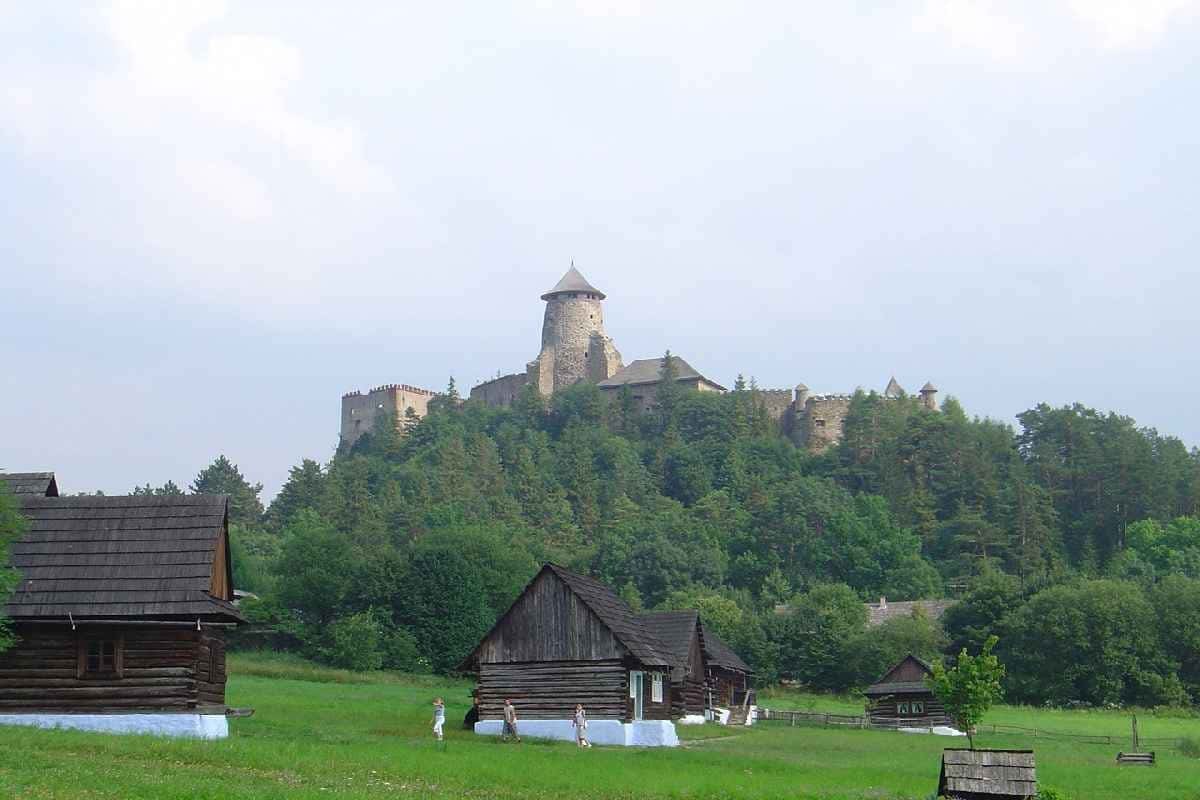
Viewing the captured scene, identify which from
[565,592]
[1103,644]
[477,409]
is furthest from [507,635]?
[477,409]

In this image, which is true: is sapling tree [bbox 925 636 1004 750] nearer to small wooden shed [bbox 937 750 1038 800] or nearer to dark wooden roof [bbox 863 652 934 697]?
small wooden shed [bbox 937 750 1038 800]

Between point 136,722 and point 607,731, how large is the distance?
13273mm

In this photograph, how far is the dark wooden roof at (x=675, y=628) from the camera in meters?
50.9

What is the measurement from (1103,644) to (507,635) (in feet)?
132

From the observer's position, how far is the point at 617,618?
41.4 m

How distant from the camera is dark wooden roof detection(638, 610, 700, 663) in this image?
5088cm

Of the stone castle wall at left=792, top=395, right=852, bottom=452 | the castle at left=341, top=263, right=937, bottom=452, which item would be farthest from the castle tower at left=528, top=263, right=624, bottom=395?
the stone castle wall at left=792, top=395, right=852, bottom=452

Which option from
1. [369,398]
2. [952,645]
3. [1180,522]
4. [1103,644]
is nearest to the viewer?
[1103,644]

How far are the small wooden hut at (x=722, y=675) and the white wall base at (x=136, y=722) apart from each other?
26908mm

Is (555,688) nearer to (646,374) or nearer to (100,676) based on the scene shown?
(100,676)

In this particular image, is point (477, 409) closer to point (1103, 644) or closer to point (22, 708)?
point (1103, 644)

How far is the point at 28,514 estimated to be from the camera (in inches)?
1256

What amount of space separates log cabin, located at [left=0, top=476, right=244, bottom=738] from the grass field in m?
1.81

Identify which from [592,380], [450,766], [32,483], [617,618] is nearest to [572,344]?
[592,380]
